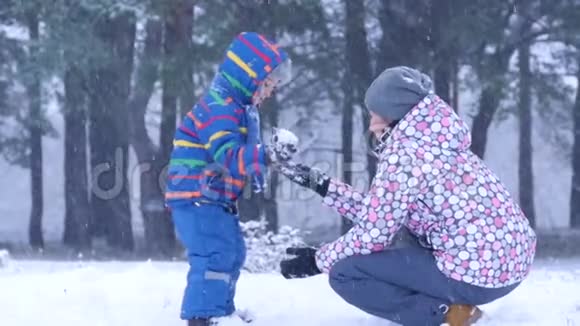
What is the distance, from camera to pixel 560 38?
43.0ft

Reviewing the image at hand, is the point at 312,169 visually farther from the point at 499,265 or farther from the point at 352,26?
the point at 352,26

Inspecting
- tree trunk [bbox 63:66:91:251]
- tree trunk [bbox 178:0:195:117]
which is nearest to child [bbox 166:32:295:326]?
tree trunk [bbox 178:0:195:117]

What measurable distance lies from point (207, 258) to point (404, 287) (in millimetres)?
877

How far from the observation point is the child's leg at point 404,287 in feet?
12.4

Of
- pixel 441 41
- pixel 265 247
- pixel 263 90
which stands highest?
pixel 441 41

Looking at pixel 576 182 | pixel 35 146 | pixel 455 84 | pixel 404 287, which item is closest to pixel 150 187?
pixel 35 146

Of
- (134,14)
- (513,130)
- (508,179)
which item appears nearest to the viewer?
(134,14)

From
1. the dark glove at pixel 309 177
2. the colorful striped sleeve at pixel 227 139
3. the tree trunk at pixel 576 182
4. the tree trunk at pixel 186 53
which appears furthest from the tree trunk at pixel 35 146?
the dark glove at pixel 309 177

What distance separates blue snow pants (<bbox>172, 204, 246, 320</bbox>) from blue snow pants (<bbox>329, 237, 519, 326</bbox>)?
21.4 inches

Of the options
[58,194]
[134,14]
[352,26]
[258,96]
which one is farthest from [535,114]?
[258,96]

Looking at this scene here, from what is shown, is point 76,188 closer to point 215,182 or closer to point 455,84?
point 455,84

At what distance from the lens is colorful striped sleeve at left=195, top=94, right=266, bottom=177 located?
13.0ft

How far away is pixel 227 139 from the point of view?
4.05 meters

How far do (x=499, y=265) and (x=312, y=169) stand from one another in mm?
922
